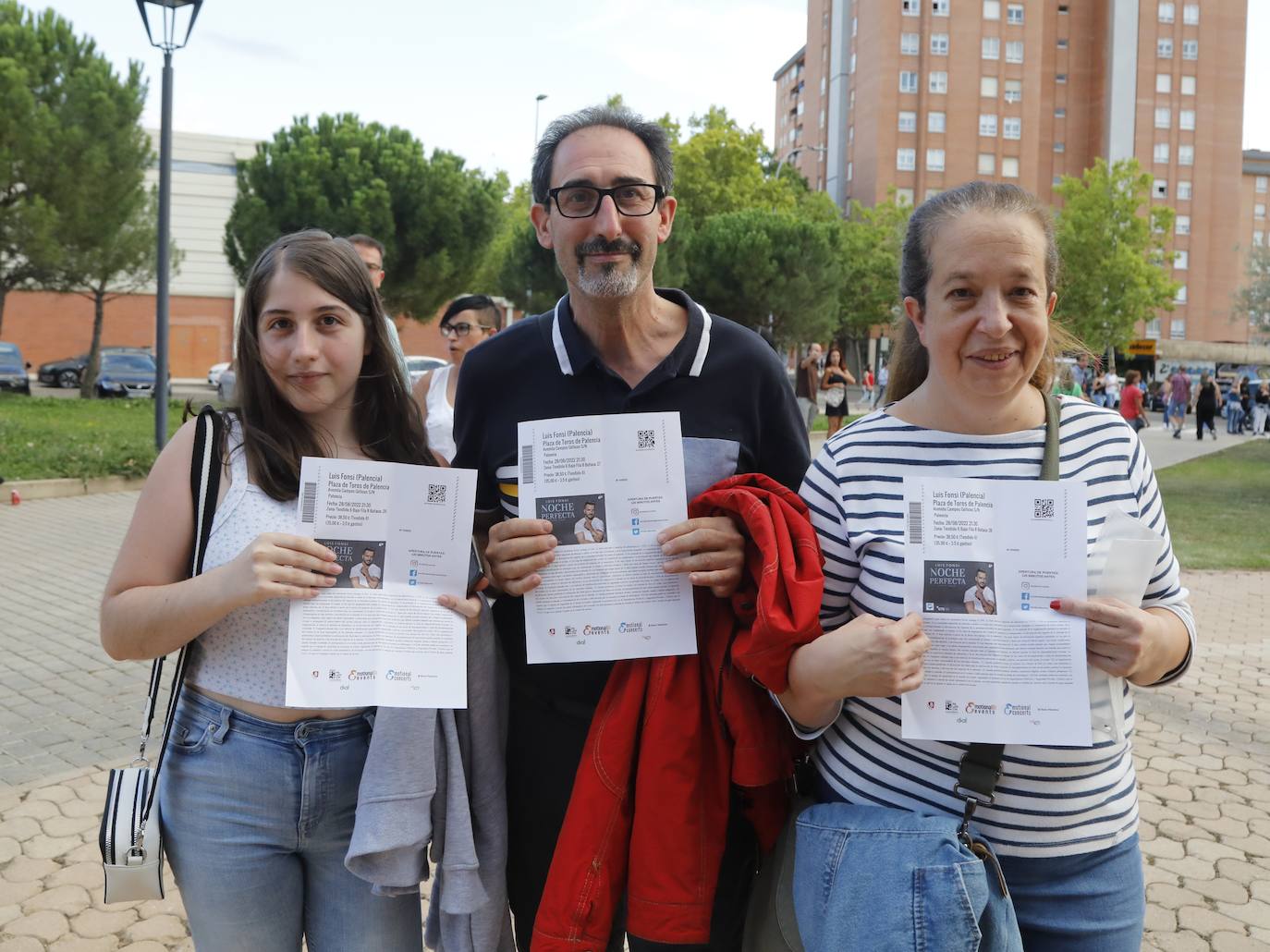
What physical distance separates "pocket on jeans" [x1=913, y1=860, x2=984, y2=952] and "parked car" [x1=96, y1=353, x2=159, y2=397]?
33.5 metres

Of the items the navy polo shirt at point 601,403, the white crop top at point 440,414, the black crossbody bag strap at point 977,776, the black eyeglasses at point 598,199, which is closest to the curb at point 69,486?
the white crop top at point 440,414

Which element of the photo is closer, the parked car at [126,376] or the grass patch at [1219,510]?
the grass patch at [1219,510]

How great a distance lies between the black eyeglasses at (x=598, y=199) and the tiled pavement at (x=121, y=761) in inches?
113

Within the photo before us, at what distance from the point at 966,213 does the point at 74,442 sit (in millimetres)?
16618

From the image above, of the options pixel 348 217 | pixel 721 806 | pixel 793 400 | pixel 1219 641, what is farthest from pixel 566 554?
pixel 348 217

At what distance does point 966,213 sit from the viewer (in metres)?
1.91

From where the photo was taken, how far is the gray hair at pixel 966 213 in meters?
1.91

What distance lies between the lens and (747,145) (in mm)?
44375

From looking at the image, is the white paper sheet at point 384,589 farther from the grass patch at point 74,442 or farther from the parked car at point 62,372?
the parked car at point 62,372

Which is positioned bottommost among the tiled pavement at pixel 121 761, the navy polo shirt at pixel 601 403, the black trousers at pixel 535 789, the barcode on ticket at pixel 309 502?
the tiled pavement at pixel 121 761

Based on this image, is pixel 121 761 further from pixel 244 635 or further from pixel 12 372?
pixel 12 372

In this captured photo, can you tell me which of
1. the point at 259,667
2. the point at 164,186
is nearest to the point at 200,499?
the point at 259,667

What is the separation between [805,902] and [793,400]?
4.09 feet

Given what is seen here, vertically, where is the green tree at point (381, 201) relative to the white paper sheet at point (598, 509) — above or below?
above
